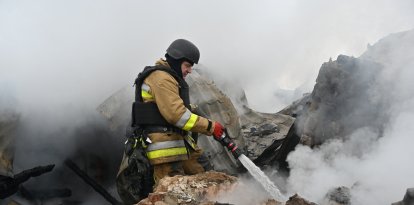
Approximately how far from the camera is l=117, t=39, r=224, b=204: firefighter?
386 cm

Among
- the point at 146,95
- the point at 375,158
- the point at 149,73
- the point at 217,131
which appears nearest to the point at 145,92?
the point at 146,95

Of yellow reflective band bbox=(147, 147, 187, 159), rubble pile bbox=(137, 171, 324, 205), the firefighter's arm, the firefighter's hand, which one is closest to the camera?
rubble pile bbox=(137, 171, 324, 205)

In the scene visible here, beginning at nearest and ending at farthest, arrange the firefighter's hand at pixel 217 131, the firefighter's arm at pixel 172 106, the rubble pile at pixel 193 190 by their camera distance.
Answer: the rubble pile at pixel 193 190
the firefighter's arm at pixel 172 106
the firefighter's hand at pixel 217 131

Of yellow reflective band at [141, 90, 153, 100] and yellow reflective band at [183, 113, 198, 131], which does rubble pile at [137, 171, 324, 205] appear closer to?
yellow reflective band at [183, 113, 198, 131]

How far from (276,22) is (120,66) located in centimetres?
280

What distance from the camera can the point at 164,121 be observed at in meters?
4.05

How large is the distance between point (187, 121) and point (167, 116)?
17 centimetres

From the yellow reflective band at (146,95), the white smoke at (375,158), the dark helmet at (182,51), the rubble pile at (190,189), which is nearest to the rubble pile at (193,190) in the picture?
the rubble pile at (190,189)

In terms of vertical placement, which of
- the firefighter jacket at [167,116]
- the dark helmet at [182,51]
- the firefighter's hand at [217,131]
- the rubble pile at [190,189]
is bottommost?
the rubble pile at [190,189]

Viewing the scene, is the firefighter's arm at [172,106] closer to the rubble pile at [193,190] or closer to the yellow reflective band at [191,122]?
the yellow reflective band at [191,122]

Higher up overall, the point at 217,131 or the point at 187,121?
the point at 217,131

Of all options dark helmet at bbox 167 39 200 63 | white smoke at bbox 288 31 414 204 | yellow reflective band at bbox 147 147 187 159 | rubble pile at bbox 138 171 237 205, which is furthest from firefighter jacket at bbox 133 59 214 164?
white smoke at bbox 288 31 414 204

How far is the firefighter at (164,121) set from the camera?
386cm

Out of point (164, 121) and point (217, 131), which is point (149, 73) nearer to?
point (164, 121)
